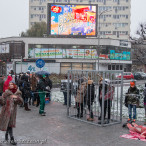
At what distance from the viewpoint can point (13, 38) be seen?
41.8 meters

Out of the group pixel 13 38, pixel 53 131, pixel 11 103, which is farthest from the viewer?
pixel 13 38

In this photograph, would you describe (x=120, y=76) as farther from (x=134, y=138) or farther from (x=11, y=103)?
(x=11, y=103)

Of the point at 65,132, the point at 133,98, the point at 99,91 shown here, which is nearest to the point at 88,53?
the point at 99,91

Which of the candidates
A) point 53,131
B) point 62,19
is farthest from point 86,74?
point 62,19

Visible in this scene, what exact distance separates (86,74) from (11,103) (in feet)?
11.4

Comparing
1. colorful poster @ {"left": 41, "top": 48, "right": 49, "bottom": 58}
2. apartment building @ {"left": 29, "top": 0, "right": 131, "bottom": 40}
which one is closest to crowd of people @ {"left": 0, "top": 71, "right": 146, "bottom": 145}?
colorful poster @ {"left": 41, "top": 48, "right": 49, "bottom": 58}

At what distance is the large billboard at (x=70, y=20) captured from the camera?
4181cm

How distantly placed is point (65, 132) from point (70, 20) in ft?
119

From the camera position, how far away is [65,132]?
295 inches

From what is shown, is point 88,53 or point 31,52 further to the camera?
point 88,53

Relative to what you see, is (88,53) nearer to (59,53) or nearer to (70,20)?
(59,53)

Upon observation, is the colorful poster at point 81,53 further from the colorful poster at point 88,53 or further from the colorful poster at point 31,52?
the colorful poster at point 31,52

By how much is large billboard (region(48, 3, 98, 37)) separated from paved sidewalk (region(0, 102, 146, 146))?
1318 inches

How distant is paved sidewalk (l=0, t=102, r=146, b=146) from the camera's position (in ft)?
21.3
